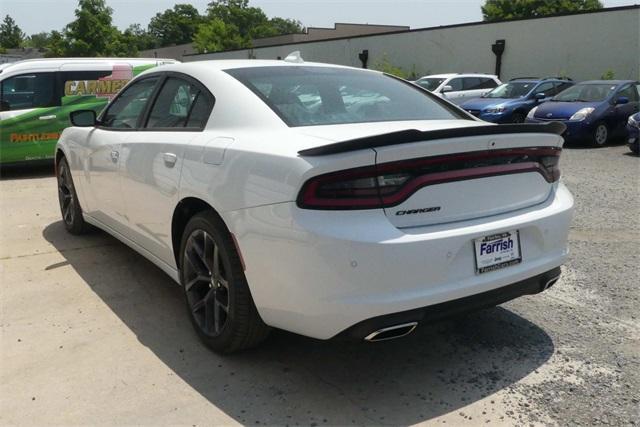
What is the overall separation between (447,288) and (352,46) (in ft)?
100

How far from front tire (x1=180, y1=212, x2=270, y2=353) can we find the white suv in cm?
1420

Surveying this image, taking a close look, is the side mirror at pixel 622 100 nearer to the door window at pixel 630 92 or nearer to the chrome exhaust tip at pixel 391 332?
the door window at pixel 630 92

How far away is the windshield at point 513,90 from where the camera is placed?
15.1 metres

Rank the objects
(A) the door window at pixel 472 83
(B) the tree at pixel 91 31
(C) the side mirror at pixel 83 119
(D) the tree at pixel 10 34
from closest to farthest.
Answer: (C) the side mirror at pixel 83 119
(A) the door window at pixel 472 83
(B) the tree at pixel 91 31
(D) the tree at pixel 10 34

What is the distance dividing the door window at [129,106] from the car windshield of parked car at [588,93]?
11270mm

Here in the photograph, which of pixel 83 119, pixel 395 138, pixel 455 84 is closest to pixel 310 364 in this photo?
→ pixel 395 138

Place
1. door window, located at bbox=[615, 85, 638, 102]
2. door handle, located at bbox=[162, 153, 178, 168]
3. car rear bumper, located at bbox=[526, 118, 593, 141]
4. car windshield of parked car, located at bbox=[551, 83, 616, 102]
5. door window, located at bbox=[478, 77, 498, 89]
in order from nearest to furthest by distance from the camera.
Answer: door handle, located at bbox=[162, 153, 178, 168] → car rear bumper, located at bbox=[526, 118, 593, 141] → car windshield of parked car, located at bbox=[551, 83, 616, 102] → door window, located at bbox=[615, 85, 638, 102] → door window, located at bbox=[478, 77, 498, 89]

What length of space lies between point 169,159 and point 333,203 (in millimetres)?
1349

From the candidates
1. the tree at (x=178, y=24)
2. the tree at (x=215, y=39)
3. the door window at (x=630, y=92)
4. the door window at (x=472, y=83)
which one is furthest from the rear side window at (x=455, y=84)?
the tree at (x=178, y=24)

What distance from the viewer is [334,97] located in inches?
135

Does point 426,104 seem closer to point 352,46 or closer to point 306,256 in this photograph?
point 306,256

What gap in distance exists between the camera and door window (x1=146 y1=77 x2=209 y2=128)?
3.45m

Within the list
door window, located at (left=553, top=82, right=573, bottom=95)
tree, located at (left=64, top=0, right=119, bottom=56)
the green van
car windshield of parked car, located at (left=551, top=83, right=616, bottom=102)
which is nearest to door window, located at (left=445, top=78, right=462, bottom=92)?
door window, located at (left=553, top=82, right=573, bottom=95)

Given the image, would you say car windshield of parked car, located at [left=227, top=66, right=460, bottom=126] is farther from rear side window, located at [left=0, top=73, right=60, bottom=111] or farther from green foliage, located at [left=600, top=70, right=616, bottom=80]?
green foliage, located at [left=600, top=70, right=616, bottom=80]
